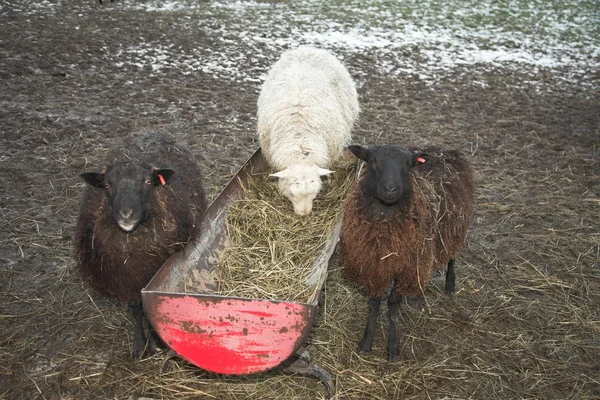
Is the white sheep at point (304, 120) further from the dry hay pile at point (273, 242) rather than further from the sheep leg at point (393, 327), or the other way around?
the sheep leg at point (393, 327)

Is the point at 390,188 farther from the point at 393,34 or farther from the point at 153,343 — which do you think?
the point at 393,34

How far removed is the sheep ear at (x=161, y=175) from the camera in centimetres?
348

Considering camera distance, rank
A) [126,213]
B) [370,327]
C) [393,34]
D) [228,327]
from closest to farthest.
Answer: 1. [228,327]
2. [126,213]
3. [370,327]
4. [393,34]

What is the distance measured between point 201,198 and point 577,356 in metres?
3.27

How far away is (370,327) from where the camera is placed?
3.95 meters

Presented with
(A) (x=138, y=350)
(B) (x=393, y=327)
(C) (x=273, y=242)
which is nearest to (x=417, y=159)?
(B) (x=393, y=327)

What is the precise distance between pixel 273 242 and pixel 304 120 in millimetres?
1737

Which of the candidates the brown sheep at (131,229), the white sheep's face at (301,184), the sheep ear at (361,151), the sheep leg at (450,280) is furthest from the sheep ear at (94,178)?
the sheep leg at (450,280)

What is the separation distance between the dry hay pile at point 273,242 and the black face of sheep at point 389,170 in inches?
34.6

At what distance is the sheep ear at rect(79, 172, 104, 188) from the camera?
3333mm

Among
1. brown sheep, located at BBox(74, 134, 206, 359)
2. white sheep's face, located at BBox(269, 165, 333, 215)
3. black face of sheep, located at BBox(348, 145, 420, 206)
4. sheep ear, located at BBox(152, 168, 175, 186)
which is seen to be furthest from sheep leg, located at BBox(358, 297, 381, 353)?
sheep ear, located at BBox(152, 168, 175, 186)

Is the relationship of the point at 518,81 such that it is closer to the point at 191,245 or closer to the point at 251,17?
the point at 251,17

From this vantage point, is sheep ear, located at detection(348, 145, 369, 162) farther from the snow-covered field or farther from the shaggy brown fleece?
the snow-covered field

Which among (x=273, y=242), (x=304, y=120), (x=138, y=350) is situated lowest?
(x=138, y=350)
